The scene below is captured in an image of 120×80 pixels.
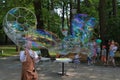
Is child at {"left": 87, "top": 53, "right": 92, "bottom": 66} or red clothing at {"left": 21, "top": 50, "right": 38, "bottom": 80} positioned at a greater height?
red clothing at {"left": 21, "top": 50, "right": 38, "bottom": 80}

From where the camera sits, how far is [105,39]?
23.0 m

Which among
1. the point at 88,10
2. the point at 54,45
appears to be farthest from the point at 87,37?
the point at 88,10

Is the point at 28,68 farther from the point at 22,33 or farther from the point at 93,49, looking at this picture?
the point at 93,49

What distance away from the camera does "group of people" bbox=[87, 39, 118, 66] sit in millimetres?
19625

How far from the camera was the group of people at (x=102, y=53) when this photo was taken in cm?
1962

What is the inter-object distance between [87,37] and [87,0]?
73.6 feet

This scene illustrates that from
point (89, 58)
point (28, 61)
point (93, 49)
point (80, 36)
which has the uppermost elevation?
point (28, 61)

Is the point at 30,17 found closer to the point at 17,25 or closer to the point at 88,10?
the point at 17,25

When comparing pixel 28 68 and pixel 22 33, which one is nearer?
pixel 28 68

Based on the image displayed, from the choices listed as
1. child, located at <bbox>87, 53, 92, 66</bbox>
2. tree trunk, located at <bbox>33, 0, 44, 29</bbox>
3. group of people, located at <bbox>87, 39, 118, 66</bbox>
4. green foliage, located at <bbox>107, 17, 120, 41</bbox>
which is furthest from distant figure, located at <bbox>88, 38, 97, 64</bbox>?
tree trunk, located at <bbox>33, 0, 44, 29</bbox>

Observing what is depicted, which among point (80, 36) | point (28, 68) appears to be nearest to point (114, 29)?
point (80, 36)

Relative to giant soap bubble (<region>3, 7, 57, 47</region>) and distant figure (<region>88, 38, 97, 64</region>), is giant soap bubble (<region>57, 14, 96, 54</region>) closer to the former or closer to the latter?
distant figure (<region>88, 38, 97, 64</region>)

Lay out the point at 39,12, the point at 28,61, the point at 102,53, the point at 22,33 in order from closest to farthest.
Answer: the point at 28,61 → the point at 22,33 → the point at 102,53 → the point at 39,12

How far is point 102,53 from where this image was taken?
2141 cm
